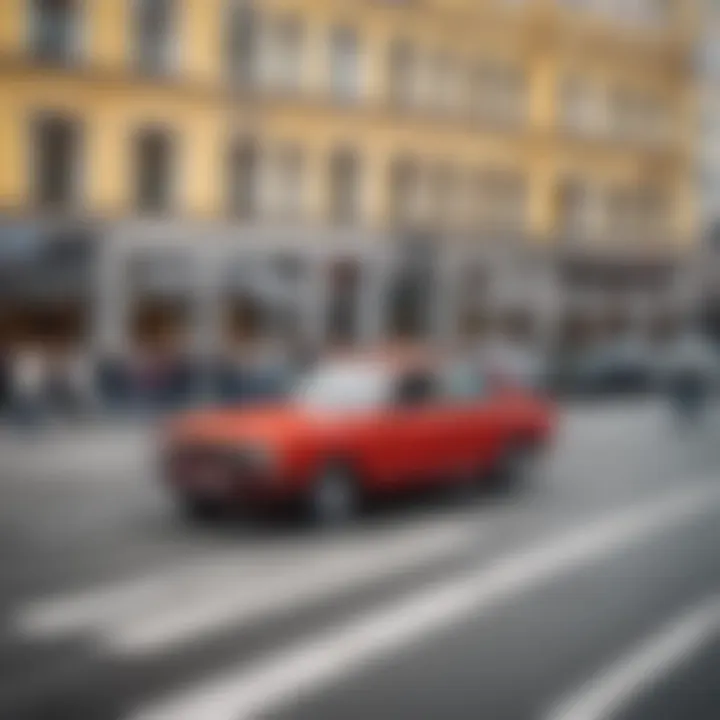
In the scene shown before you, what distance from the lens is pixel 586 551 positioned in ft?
12.2

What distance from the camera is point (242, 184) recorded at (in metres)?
4.11

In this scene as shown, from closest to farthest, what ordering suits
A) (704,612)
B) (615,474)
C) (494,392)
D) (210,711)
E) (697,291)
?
(210,711), (704,612), (697,291), (615,474), (494,392)

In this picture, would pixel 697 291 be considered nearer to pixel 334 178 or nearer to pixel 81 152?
pixel 334 178

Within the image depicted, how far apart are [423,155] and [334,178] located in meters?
0.42

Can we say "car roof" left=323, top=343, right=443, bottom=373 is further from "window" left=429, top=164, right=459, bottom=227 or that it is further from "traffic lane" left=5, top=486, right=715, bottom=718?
"traffic lane" left=5, top=486, right=715, bottom=718

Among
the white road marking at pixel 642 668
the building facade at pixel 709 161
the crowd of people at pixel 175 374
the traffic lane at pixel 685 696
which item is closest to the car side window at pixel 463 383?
the crowd of people at pixel 175 374

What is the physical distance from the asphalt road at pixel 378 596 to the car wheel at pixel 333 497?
152 millimetres

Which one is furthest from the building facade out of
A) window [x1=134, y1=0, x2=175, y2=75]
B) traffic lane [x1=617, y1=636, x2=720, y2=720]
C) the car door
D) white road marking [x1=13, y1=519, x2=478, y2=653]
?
window [x1=134, y1=0, x2=175, y2=75]

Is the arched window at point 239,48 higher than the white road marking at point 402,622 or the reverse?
higher

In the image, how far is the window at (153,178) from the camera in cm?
410

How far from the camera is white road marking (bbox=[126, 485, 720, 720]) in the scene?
2.61m

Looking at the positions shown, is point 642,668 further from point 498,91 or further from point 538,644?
point 498,91

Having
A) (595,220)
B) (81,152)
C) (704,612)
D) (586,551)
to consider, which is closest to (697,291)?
(595,220)

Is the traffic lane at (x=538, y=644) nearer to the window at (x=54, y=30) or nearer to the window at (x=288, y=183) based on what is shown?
the window at (x=288, y=183)
